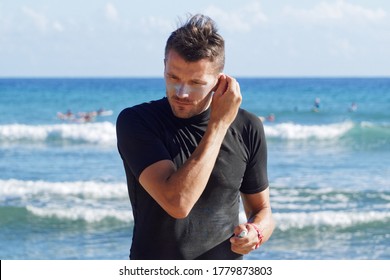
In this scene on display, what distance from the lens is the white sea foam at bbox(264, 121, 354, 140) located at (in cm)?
2488

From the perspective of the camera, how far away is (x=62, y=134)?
81.6 feet

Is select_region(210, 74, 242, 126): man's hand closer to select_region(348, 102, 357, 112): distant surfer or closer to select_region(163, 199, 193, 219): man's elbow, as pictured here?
select_region(163, 199, 193, 219): man's elbow

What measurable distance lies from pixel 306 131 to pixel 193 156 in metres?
23.6

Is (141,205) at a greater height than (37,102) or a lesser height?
greater

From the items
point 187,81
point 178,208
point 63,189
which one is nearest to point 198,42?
point 187,81

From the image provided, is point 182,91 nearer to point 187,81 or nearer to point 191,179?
point 187,81

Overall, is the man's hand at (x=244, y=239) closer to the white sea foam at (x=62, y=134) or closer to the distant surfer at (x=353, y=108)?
the white sea foam at (x=62, y=134)

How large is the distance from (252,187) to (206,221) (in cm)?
27

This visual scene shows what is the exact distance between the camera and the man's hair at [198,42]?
2.84m

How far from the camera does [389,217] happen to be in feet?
38.9

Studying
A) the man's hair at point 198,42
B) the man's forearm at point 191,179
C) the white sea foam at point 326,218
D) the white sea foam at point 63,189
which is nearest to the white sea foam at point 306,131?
the white sea foam at point 63,189

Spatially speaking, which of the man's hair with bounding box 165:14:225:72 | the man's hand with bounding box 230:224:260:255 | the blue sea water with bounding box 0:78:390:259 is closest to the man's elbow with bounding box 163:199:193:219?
the man's hand with bounding box 230:224:260:255
